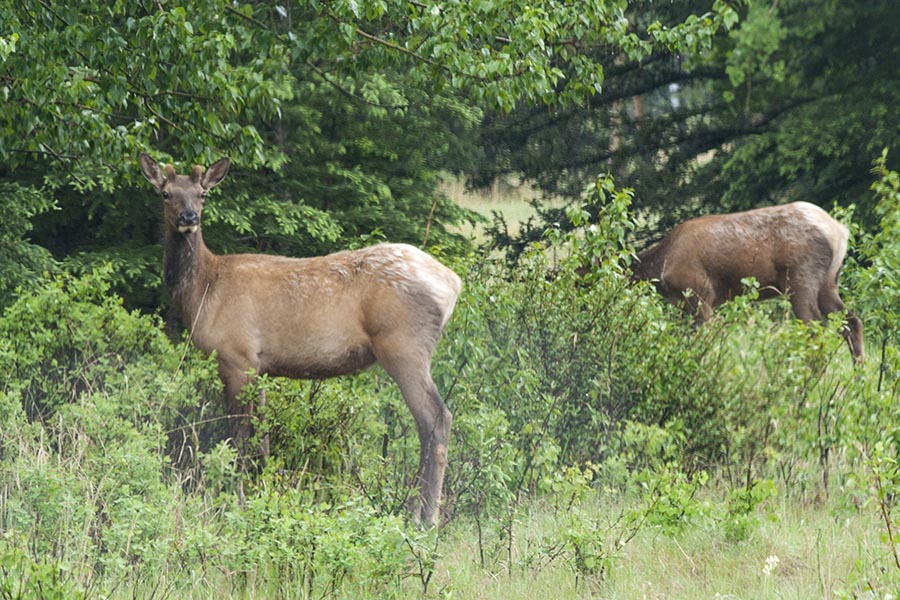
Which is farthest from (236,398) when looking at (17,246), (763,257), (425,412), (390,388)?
(763,257)

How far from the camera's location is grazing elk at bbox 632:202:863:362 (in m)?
11.7

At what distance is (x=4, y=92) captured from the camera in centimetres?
762

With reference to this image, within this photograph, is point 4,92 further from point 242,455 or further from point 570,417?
point 570,417

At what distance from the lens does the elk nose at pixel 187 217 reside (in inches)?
312

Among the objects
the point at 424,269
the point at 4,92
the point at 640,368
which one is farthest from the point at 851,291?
the point at 4,92

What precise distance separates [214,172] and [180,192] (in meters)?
0.36

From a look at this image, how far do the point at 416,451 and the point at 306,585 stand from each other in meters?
2.28

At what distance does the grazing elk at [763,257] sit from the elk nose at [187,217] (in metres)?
5.26

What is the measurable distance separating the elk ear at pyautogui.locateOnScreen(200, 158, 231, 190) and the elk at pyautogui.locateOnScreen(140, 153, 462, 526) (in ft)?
0.26

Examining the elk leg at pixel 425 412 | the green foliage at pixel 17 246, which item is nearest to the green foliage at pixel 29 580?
the elk leg at pixel 425 412

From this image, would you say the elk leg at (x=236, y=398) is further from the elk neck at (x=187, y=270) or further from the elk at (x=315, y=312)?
the elk neck at (x=187, y=270)

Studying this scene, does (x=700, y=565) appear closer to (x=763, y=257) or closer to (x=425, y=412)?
(x=425, y=412)

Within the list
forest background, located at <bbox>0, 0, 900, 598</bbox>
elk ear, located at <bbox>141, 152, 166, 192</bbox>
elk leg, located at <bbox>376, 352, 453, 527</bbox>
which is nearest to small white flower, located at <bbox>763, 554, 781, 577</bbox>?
forest background, located at <bbox>0, 0, 900, 598</bbox>

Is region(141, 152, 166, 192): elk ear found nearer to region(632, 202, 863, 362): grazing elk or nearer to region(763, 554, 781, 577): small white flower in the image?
region(763, 554, 781, 577): small white flower
